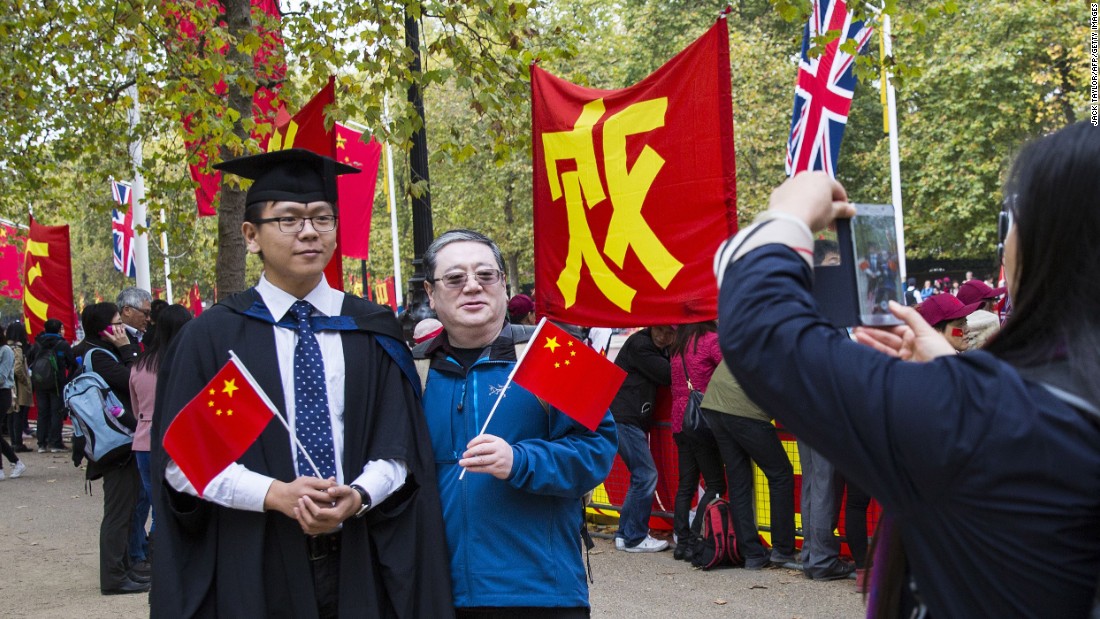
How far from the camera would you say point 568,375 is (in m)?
3.12

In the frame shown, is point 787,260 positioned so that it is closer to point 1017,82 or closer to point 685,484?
point 685,484

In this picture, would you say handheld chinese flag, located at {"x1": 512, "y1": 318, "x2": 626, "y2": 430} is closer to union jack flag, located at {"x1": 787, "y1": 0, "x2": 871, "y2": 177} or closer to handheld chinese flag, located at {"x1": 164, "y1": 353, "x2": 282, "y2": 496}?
handheld chinese flag, located at {"x1": 164, "y1": 353, "x2": 282, "y2": 496}

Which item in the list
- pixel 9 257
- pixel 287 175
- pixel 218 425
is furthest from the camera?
pixel 9 257

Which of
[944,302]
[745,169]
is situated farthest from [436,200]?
[944,302]

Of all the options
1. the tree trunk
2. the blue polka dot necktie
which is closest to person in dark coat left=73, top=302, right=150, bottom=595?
the tree trunk

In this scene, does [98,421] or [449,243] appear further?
[98,421]

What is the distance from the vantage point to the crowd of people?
4.48ft

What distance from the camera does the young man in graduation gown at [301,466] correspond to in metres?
2.88

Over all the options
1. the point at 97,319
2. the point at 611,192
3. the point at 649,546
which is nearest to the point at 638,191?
the point at 611,192

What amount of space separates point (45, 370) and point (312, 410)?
1359 cm

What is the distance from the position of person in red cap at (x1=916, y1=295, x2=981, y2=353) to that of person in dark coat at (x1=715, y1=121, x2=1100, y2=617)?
501 centimetres

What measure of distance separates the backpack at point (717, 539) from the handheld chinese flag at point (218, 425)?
210 inches

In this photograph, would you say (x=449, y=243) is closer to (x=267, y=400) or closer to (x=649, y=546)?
(x=267, y=400)

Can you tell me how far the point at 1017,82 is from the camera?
2762cm
